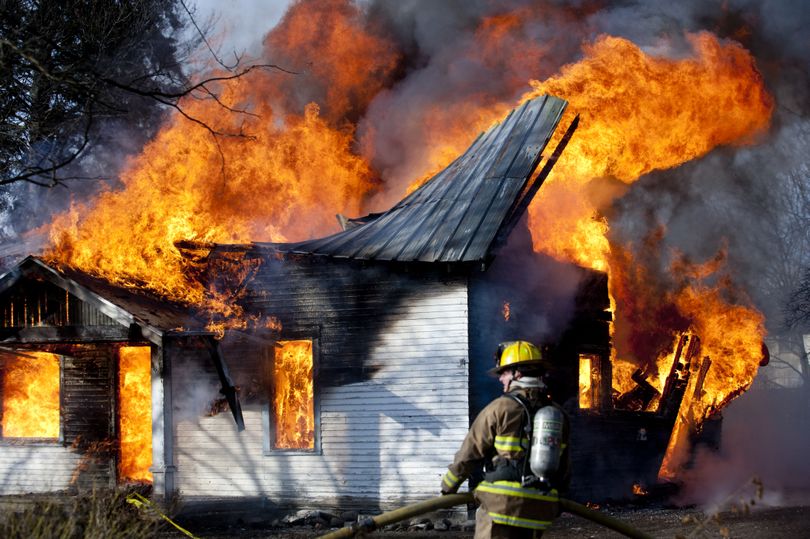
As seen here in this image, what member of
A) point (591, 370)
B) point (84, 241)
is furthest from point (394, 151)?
point (84, 241)

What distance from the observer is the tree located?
613 inches

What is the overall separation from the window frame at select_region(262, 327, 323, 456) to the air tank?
369 inches

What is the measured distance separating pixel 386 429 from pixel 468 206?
409 centimetres

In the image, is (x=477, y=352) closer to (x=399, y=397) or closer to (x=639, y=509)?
(x=399, y=397)

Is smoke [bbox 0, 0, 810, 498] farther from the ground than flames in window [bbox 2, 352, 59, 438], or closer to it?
farther from the ground

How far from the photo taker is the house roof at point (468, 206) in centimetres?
1512

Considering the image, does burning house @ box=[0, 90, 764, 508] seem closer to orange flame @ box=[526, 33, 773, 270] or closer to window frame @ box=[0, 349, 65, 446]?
window frame @ box=[0, 349, 65, 446]

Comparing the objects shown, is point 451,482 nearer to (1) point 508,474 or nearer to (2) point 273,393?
(1) point 508,474

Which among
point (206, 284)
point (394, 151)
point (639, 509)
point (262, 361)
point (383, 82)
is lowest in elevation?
point (639, 509)

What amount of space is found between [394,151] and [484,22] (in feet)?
21.6

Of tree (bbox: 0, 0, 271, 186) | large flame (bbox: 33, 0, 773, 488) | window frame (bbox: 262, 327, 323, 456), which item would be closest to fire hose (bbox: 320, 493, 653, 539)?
tree (bbox: 0, 0, 271, 186)

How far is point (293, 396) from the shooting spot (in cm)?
1717

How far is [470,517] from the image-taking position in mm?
15047

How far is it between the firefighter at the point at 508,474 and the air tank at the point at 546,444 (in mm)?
25
